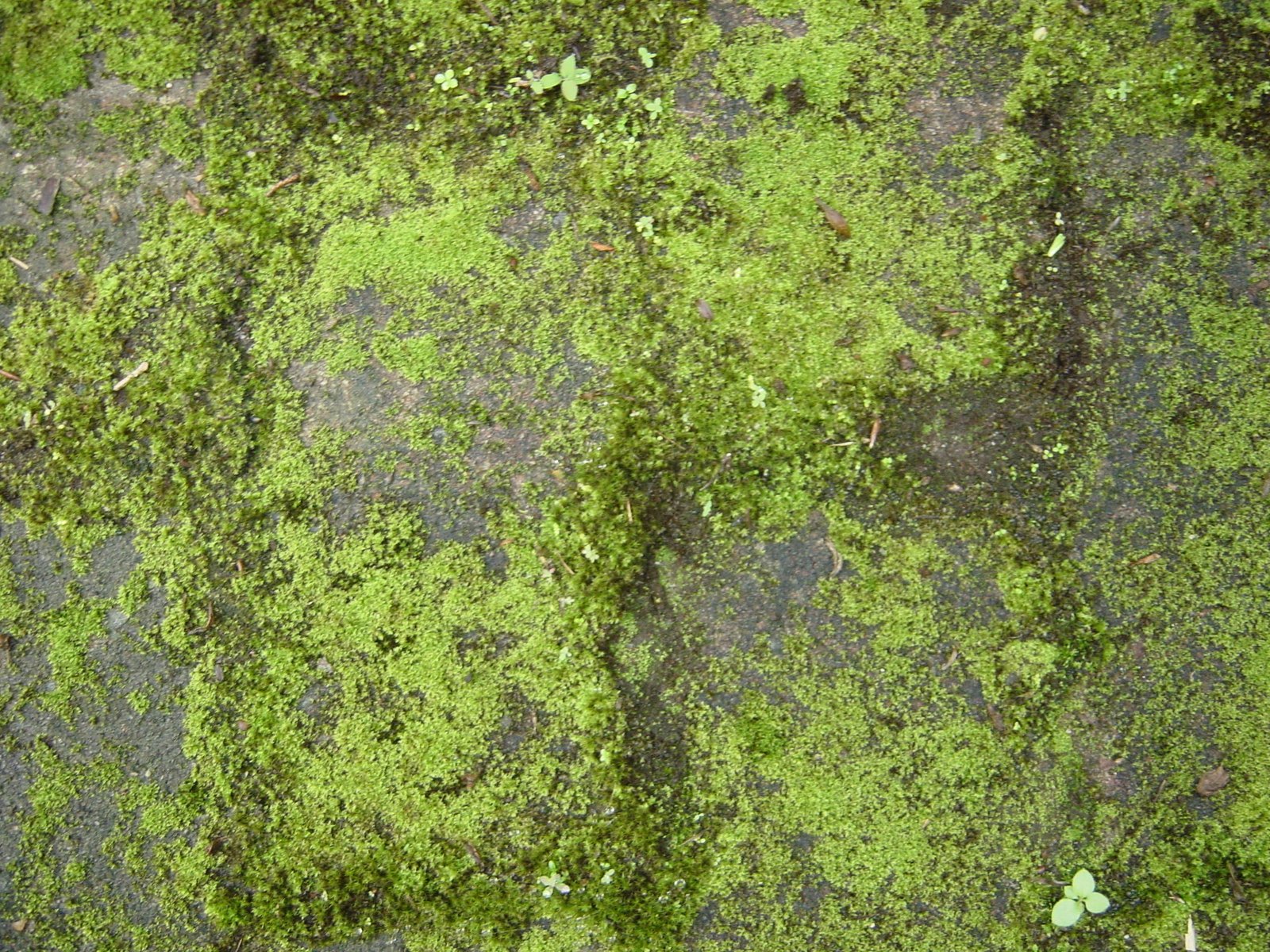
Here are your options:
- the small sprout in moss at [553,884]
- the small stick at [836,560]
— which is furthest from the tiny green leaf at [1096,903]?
the small sprout in moss at [553,884]

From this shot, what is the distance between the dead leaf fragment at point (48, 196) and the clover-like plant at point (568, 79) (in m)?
2.01

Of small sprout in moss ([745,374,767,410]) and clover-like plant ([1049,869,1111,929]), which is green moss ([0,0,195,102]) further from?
clover-like plant ([1049,869,1111,929])

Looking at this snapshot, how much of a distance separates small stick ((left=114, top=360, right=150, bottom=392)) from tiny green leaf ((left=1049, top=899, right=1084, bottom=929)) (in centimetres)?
399

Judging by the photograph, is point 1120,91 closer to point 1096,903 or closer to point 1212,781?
point 1212,781

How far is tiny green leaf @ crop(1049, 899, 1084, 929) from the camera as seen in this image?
2977 mm

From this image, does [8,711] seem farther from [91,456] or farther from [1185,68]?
[1185,68]

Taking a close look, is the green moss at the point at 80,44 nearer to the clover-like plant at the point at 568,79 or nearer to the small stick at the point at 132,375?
the small stick at the point at 132,375

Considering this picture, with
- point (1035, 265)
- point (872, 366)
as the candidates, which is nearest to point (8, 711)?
point (872, 366)

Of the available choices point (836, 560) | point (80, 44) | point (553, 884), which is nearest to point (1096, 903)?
point (836, 560)

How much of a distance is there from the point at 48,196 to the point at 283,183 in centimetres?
100

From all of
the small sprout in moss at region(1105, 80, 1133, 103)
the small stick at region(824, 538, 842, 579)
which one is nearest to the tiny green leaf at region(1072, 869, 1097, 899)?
the small stick at region(824, 538, 842, 579)

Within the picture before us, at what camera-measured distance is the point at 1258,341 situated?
10.2 feet

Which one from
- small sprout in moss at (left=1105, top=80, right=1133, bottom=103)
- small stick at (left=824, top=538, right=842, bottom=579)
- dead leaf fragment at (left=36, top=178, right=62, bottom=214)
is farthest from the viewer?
dead leaf fragment at (left=36, top=178, right=62, bottom=214)

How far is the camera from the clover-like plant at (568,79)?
3.29 metres
